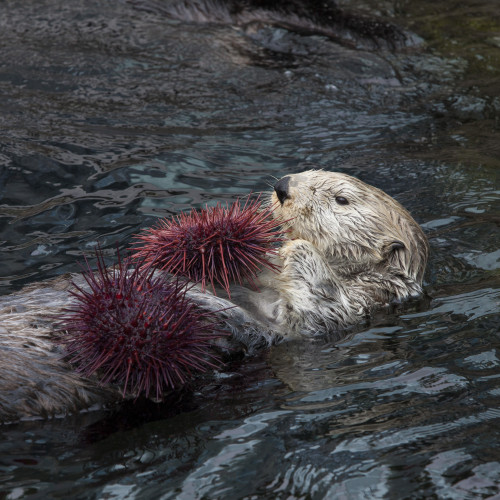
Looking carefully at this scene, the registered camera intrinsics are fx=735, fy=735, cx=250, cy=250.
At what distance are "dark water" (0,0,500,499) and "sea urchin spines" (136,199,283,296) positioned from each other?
60 centimetres

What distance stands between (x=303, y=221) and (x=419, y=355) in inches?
47.4

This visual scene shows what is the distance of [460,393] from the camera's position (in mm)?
3652

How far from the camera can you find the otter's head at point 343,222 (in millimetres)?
4852

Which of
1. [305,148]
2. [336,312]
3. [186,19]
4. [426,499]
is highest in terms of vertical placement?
[186,19]

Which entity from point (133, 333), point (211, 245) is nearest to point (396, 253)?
point (211, 245)

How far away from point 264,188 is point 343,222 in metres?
1.83

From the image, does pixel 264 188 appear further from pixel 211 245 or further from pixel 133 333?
pixel 133 333

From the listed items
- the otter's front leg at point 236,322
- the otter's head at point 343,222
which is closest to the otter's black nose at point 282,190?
the otter's head at point 343,222

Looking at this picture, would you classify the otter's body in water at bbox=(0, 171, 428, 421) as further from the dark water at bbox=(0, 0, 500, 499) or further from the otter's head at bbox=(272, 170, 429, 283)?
the dark water at bbox=(0, 0, 500, 499)

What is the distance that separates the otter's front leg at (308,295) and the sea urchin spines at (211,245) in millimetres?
419

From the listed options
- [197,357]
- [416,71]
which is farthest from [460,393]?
[416,71]

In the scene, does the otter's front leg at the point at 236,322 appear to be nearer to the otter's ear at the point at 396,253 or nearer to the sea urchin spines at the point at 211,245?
the sea urchin spines at the point at 211,245

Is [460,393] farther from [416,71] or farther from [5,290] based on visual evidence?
[416,71]

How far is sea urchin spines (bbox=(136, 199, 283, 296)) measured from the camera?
13.1 feet
